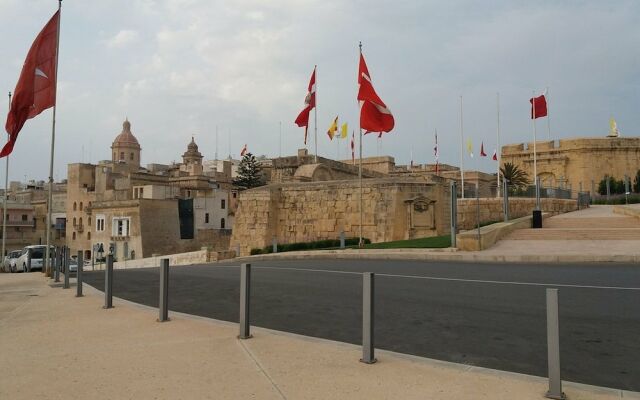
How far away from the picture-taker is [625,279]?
9.92 meters

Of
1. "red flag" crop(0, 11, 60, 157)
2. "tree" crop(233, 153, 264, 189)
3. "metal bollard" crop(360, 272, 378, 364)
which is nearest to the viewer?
"metal bollard" crop(360, 272, 378, 364)

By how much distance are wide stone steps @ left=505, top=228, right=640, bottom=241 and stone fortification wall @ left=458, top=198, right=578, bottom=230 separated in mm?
9490

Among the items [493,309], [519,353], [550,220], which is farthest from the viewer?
[550,220]

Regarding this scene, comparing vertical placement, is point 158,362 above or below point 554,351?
below

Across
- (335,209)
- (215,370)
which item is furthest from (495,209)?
(215,370)

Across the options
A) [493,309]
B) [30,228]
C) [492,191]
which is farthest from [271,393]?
[30,228]

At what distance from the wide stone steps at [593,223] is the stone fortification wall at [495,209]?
6082 mm

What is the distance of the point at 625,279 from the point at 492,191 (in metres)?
22.6

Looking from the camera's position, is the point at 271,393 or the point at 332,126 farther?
the point at 332,126

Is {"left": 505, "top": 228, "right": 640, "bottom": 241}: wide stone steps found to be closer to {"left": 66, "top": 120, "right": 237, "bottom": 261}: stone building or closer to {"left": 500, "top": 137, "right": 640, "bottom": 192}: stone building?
{"left": 500, "top": 137, "right": 640, "bottom": 192}: stone building

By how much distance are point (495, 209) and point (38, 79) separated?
85.7 ft

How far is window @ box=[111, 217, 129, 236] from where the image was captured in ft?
163

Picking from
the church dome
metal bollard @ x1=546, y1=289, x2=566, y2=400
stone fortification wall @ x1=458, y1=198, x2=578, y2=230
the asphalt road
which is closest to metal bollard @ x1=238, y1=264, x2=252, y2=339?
the asphalt road

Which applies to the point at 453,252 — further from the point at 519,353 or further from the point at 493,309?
the point at 519,353
